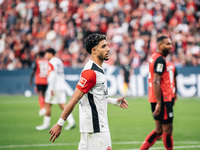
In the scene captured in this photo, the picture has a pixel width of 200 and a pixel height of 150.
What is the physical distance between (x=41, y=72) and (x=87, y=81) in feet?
36.1

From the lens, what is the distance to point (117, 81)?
22.1 metres

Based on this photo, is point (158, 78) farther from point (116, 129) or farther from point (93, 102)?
point (116, 129)

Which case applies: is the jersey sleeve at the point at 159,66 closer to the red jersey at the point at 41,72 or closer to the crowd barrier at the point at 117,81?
the red jersey at the point at 41,72

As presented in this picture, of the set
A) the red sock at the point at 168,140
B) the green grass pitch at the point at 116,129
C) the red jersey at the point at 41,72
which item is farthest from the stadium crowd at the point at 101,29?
the red sock at the point at 168,140

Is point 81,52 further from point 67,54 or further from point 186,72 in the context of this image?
point 186,72

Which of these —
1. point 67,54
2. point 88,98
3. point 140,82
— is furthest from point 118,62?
point 88,98

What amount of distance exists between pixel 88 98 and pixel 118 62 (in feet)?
58.6

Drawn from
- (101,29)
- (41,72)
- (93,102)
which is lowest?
(93,102)

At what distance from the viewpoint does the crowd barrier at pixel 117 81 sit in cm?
2034

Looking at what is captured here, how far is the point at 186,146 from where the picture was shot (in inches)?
353

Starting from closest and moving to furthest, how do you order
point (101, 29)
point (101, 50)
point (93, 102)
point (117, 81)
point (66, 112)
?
point (66, 112) → point (93, 102) → point (101, 50) → point (117, 81) → point (101, 29)

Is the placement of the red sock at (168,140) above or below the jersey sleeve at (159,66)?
below

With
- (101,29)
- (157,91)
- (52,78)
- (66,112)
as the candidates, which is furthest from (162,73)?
(101,29)

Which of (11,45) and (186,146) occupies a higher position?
(11,45)
